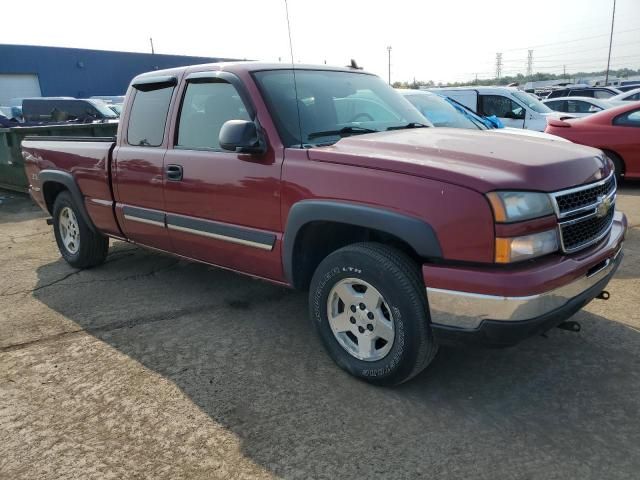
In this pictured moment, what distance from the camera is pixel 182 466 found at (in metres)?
2.47

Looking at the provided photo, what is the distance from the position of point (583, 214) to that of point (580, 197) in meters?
0.09

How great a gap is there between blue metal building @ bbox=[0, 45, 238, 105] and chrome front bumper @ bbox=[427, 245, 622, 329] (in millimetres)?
35112

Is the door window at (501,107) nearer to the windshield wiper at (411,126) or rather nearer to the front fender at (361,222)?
the windshield wiper at (411,126)

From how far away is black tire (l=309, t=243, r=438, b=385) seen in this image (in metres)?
2.72

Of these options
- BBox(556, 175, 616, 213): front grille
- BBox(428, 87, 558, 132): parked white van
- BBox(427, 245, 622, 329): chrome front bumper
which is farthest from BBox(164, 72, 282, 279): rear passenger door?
BBox(428, 87, 558, 132): parked white van

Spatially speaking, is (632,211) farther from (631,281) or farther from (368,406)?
(368,406)

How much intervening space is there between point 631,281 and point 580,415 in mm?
2239

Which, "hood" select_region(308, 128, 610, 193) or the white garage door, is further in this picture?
the white garage door

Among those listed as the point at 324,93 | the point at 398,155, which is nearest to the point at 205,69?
the point at 324,93

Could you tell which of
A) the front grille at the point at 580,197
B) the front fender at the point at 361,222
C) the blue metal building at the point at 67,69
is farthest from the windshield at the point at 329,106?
the blue metal building at the point at 67,69

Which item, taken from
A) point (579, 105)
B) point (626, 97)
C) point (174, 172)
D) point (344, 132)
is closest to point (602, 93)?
point (626, 97)

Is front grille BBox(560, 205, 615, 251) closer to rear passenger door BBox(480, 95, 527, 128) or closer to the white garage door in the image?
rear passenger door BBox(480, 95, 527, 128)

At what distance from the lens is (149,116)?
4.34 metres

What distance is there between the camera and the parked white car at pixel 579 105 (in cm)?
1345
